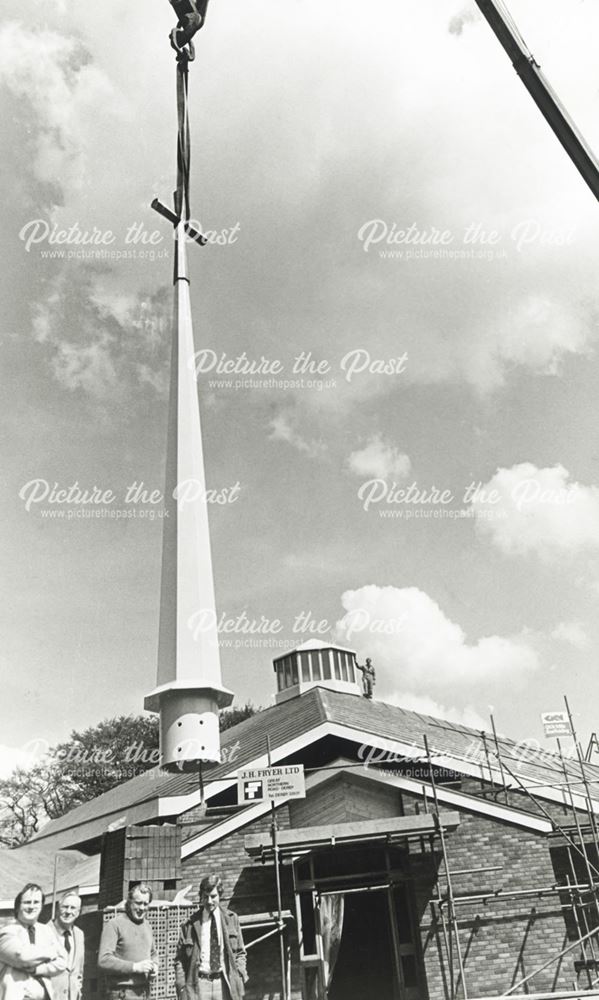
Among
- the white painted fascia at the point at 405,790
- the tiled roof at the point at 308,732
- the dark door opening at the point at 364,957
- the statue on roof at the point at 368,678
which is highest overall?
the statue on roof at the point at 368,678

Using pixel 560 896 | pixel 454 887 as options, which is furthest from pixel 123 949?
pixel 560 896

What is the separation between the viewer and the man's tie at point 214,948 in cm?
715

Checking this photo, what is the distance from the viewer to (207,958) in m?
7.17

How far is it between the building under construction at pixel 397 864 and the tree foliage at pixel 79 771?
29395 millimetres

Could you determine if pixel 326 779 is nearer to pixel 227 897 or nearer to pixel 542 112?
pixel 227 897

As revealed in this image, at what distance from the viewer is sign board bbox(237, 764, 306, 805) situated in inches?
571

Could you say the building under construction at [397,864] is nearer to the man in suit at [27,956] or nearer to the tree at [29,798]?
the man in suit at [27,956]

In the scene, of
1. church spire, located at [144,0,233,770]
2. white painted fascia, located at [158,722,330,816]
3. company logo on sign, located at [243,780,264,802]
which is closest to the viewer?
church spire, located at [144,0,233,770]

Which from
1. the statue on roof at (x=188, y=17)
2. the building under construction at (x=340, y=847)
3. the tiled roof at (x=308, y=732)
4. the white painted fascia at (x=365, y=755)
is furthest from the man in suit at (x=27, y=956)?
the statue on roof at (x=188, y=17)

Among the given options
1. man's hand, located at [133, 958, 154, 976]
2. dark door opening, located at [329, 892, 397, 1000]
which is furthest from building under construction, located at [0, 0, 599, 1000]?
man's hand, located at [133, 958, 154, 976]

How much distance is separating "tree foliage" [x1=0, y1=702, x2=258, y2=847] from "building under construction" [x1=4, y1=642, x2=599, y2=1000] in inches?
1157

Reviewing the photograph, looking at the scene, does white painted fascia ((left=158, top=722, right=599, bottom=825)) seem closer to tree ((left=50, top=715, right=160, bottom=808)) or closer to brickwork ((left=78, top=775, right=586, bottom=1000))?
brickwork ((left=78, top=775, right=586, bottom=1000))

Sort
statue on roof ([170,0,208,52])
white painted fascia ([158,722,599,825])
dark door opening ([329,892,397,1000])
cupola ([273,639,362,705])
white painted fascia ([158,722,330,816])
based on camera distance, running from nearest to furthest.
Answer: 1. statue on roof ([170,0,208,52])
2. white painted fascia ([158,722,330,816])
3. white painted fascia ([158,722,599,825])
4. dark door opening ([329,892,397,1000])
5. cupola ([273,639,362,705])

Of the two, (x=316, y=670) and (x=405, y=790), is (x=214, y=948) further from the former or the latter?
(x=316, y=670)
